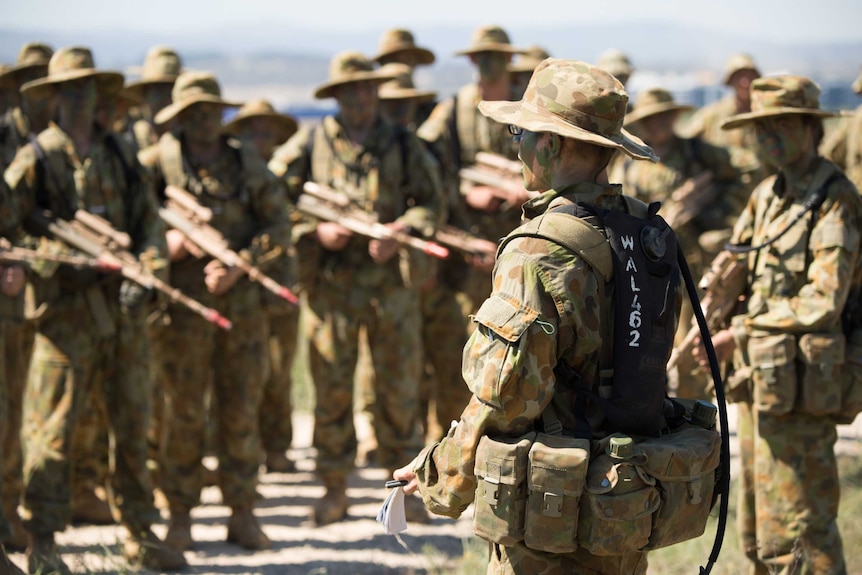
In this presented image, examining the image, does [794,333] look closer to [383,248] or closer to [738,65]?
[383,248]

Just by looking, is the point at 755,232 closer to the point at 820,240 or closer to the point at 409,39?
the point at 820,240

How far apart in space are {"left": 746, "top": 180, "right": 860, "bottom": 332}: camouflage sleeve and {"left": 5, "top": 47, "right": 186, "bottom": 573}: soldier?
3583mm

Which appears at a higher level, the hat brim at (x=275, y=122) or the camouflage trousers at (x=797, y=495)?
the hat brim at (x=275, y=122)

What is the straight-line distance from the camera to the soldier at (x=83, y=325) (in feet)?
22.4

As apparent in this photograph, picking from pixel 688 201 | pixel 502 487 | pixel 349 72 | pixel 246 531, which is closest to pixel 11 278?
pixel 246 531

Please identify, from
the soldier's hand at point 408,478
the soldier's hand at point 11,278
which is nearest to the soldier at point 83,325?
the soldier's hand at point 11,278

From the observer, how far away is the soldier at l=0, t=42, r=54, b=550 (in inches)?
281

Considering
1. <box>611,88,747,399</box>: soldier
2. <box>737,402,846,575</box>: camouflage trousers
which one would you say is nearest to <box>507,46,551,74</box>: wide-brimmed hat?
<box>611,88,747,399</box>: soldier

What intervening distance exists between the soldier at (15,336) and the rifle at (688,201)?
4.91m

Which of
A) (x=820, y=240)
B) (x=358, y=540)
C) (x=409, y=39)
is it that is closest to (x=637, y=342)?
(x=820, y=240)

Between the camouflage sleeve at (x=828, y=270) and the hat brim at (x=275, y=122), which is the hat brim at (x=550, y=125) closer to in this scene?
the camouflage sleeve at (x=828, y=270)

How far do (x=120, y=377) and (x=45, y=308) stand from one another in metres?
0.60

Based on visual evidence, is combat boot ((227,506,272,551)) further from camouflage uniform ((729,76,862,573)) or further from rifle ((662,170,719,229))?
rifle ((662,170,719,229))

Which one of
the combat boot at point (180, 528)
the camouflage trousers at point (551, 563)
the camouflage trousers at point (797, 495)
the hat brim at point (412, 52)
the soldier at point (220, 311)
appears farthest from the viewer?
the hat brim at point (412, 52)
